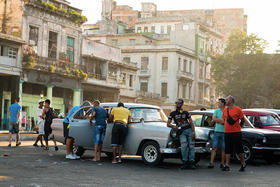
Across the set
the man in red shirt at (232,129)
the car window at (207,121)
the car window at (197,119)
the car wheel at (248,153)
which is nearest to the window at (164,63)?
Answer: the car window at (197,119)

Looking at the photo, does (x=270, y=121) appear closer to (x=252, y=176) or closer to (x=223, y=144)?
(x=223, y=144)

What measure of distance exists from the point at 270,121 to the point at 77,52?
29303 millimetres

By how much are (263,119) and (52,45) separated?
27.0 meters

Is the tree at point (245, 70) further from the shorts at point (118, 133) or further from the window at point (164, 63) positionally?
the shorts at point (118, 133)

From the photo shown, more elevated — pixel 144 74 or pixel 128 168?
pixel 144 74

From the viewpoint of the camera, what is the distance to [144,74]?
65.9 metres

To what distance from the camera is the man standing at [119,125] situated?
14.1m

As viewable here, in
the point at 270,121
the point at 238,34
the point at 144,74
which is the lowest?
the point at 270,121

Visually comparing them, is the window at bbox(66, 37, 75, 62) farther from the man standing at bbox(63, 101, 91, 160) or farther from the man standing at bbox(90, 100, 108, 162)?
the man standing at bbox(90, 100, 108, 162)

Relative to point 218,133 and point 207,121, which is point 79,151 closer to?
point 207,121

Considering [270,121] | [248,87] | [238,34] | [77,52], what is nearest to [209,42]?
[238,34]

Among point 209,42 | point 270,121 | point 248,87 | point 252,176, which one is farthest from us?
point 209,42

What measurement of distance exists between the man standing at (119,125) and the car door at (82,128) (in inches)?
49.1

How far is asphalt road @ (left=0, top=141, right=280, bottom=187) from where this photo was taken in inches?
399
